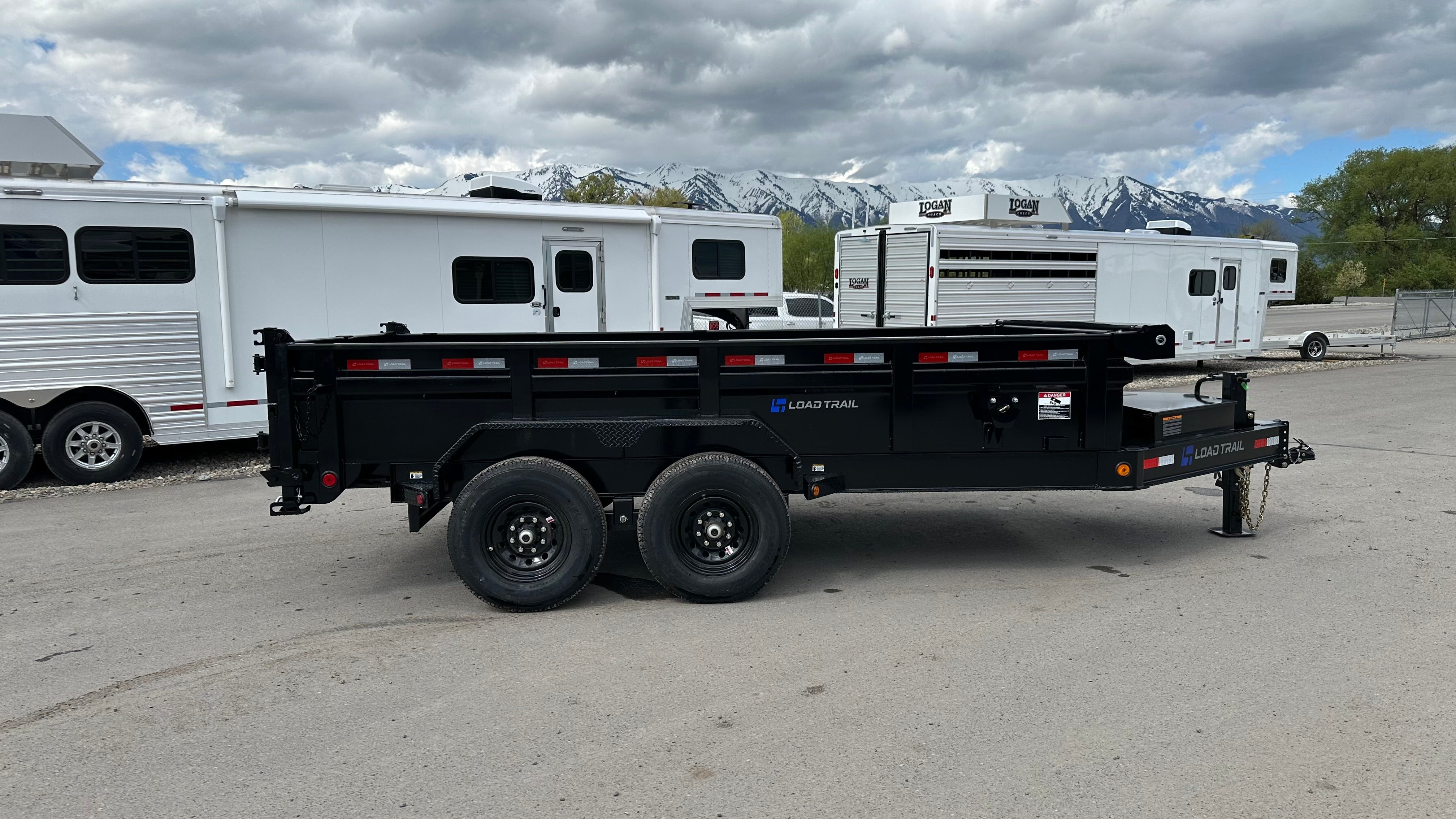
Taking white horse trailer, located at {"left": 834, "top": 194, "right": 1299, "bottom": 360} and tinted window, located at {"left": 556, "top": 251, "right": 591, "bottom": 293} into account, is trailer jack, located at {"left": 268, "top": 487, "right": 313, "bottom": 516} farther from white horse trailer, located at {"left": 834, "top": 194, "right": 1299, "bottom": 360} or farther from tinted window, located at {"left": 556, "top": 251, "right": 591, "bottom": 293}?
white horse trailer, located at {"left": 834, "top": 194, "right": 1299, "bottom": 360}

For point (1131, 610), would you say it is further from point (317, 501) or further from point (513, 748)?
point (317, 501)

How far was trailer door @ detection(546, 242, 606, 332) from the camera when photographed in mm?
11672

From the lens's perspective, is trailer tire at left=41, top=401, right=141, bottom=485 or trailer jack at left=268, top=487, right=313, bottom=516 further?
trailer tire at left=41, top=401, right=141, bottom=485

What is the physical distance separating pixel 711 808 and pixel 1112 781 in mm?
1426

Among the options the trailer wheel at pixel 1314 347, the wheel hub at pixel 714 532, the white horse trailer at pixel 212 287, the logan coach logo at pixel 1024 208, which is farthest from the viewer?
the trailer wheel at pixel 1314 347

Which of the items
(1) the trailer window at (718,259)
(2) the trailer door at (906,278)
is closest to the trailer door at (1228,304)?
(2) the trailer door at (906,278)

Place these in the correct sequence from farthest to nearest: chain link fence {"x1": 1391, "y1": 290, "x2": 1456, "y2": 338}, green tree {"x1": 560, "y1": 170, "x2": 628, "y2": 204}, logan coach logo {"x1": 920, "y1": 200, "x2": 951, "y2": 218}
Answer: green tree {"x1": 560, "y1": 170, "x2": 628, "y2": 204}
chain link fence {"x1": 1391, "y1": 290, "x2": 1456, "y2": 338}
logan coach logo {"x1": 920, "y1": 200, "x2": 951, "y2": 218}

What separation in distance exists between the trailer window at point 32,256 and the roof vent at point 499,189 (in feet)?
14.6

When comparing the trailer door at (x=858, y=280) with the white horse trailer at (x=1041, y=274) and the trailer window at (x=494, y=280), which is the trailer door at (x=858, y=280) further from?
the trailer window at (x=494, y=280)

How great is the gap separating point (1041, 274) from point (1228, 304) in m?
4.95

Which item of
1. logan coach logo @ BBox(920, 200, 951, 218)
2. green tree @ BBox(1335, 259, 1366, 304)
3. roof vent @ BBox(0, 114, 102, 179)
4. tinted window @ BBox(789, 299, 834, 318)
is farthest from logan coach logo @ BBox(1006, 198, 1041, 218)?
green tree @ BBox(1335, 259, 1366, 304)

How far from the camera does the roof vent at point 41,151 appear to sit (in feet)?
30.6

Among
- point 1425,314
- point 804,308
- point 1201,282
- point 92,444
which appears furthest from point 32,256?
point 1425,314

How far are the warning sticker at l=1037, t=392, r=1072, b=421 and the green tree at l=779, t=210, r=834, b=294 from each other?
63.2 meters
